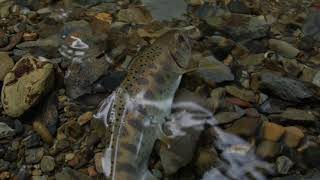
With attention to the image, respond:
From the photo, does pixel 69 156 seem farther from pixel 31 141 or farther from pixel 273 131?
pixel 273 131

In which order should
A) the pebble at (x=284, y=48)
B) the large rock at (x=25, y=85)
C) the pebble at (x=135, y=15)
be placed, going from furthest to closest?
the pebble at (x=135, y=15)
the pebble at (x=284, y=48)
the large rock at (x=25, y=85)

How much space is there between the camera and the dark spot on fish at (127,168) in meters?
3.45

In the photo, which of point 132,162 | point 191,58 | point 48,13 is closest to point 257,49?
point 191,58

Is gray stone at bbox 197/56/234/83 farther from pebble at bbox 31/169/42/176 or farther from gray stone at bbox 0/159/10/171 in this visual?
gray stone at bbox 0/159/10/171

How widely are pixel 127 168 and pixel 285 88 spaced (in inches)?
61.5

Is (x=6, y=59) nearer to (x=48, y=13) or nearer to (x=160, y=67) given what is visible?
(x=48, y=13)

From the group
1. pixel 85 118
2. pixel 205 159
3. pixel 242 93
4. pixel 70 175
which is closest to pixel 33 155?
pixel 70 175

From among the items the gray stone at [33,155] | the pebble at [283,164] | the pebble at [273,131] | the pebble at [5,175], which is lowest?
the pebble at [5,175]

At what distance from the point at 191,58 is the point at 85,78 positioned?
0.99m

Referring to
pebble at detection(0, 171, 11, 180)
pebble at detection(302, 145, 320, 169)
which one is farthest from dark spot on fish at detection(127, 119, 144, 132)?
pebble at detection(302, 145, 320, 169)

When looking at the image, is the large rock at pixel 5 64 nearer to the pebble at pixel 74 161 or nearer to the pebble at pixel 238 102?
the pebble at pixel 74 161

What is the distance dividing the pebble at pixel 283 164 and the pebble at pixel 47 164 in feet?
5.56

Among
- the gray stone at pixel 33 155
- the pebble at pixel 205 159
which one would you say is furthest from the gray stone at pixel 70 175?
the pebble at pixel 205 159

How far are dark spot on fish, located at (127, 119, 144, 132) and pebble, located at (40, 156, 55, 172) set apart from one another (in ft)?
2.20
